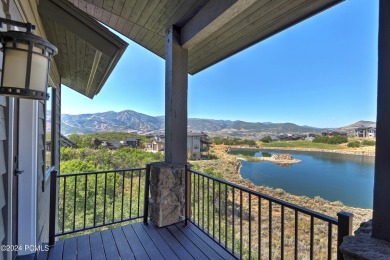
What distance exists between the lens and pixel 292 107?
73.5ft

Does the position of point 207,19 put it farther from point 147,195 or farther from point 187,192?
point 147,195

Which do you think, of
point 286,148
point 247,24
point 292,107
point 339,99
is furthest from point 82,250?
point 292,107

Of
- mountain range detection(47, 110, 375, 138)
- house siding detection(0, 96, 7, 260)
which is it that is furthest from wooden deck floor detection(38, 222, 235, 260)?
mountain range detection(47, 110, 375, 138)

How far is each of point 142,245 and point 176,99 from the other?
195 centimetres

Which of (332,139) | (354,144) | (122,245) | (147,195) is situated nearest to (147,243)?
(122,245)

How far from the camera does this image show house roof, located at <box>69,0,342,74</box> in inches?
92.0

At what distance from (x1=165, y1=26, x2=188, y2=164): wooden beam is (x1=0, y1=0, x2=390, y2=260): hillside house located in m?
0.01

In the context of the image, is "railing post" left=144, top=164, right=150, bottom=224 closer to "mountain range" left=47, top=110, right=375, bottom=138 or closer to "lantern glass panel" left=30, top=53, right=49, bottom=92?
"lantern glass panel" left=30, top=53, right=49, bottom=92

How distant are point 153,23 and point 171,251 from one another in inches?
120

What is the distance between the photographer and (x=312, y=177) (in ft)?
46.0

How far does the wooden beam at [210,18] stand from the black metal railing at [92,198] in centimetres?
209

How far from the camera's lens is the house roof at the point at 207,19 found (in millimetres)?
2338

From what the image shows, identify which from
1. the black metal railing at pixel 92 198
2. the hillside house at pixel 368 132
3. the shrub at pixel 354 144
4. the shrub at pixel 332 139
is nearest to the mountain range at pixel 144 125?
the shrub at pixel 332 139

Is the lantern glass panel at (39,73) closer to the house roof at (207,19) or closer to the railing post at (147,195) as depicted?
the house roof at (207,19)
